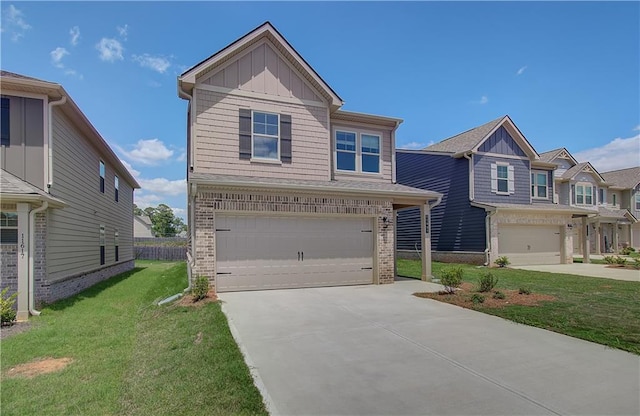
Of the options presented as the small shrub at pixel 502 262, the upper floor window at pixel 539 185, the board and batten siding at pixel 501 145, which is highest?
the board and batten siding at pixel 501 145

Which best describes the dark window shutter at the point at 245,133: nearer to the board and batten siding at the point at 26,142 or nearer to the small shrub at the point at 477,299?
the board and batten siding at the point at 26,142

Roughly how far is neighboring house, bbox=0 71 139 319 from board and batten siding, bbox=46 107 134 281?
31 millimetres

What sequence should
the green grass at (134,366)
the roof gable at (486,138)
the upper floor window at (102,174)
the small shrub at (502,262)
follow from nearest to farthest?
1. the green grass at (134,366)
2. the upper floor window at (102,174)
3. the small shrub at (502,262)
4. the roof gable at (486,138)

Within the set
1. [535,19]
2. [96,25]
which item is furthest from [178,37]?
[535,19]

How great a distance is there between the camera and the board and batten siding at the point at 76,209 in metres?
10.4

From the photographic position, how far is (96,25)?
1002 cm

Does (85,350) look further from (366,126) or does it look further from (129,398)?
(366,126)

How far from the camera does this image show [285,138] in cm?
1173

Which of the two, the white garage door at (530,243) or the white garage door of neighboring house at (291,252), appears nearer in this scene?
the white garage door of neighboring house at (291,252)

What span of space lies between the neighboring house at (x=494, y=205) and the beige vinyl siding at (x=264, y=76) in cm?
1114

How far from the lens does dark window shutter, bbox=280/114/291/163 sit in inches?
A: 459

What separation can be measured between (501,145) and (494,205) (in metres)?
3.99

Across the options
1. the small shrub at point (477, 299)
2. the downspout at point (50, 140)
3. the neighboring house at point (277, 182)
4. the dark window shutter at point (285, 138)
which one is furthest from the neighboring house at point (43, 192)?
the small shrub at point (477, 299)

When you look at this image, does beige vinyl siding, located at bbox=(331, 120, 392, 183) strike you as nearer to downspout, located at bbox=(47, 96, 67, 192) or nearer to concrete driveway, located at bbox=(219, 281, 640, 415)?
concrete driveway, located at bbox=(219, 281, 640, 415)
